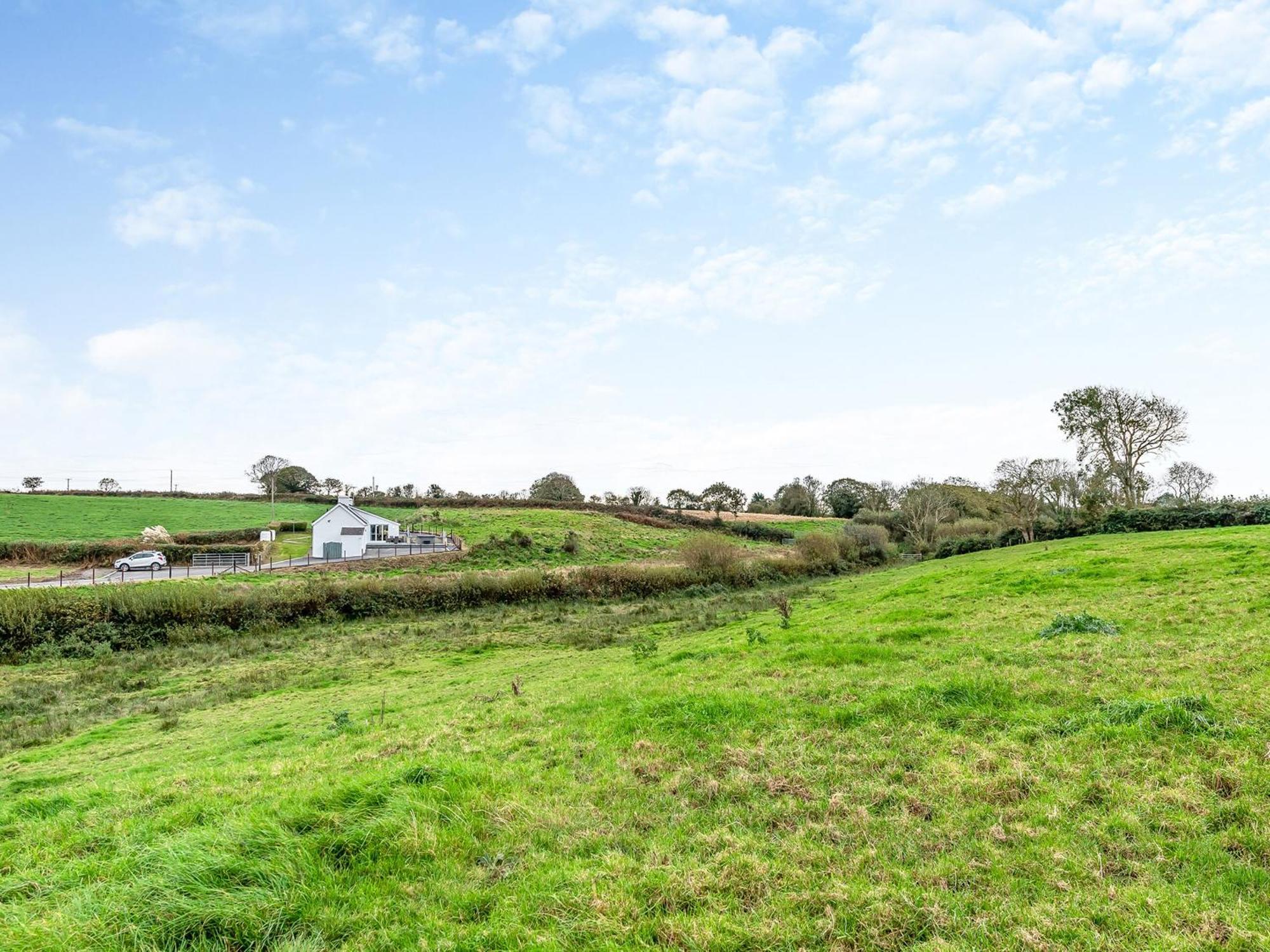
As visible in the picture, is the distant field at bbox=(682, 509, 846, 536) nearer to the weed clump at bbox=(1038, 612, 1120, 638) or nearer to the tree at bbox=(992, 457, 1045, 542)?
the tree at bbox=(992, 457, 1045, 542)

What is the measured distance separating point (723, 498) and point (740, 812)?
8254 cm

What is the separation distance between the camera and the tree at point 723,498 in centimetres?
8606

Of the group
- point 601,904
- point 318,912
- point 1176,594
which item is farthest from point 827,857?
point 1176,594

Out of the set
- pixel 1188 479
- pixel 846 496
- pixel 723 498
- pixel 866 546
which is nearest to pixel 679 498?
pixel 723 498

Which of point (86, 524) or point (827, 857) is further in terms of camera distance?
point (86, 524)

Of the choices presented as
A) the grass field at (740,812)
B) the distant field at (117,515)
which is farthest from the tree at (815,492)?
the grass field at (740,812)

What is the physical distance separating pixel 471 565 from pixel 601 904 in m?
42.4

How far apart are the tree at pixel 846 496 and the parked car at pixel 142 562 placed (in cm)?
7531

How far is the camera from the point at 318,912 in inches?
164

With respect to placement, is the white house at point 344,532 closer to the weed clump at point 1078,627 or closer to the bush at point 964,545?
the bush at point 964,545

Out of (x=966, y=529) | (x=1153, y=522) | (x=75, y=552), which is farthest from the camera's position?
(x=966, y=529)

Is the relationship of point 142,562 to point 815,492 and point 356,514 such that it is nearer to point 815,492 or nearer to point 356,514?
point 356,514

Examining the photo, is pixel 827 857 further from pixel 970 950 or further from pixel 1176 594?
pixel 1176 594

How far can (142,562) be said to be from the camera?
41719 mm
